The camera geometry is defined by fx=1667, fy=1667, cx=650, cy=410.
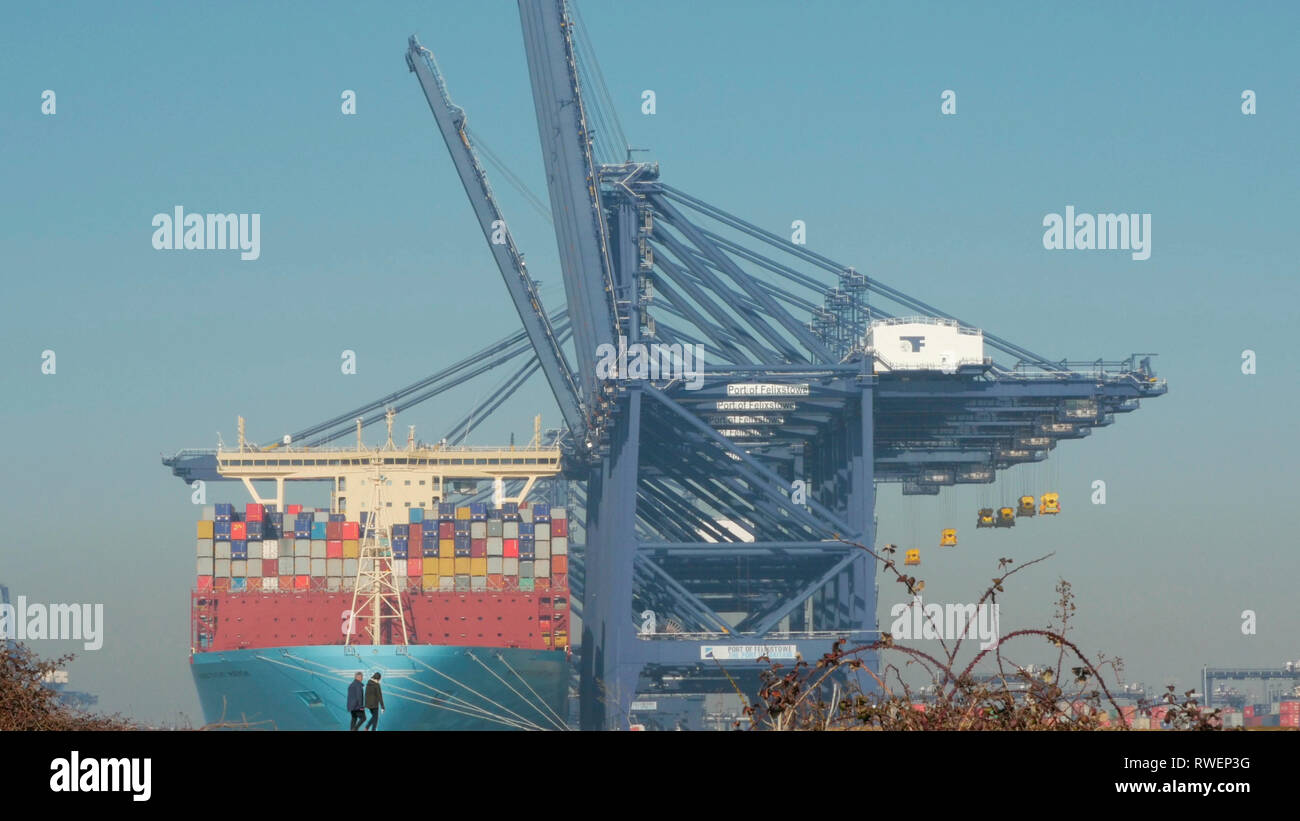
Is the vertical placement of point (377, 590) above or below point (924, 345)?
below

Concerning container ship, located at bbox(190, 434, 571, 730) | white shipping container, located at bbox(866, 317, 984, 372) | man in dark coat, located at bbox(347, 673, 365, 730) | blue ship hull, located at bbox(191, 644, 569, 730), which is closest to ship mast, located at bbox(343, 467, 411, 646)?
container ship, located at bbox(190, 434, 571, 730)

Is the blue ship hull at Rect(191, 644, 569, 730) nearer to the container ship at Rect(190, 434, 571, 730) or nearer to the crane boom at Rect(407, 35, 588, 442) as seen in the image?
the container ship at Rect(190, 434, 571, 730)

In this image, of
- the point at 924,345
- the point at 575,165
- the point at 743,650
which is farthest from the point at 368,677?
the point at 924,345

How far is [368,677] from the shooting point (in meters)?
60.0

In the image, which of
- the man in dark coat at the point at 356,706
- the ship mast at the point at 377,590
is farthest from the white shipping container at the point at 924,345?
the man in dark coat at the point at 356,706

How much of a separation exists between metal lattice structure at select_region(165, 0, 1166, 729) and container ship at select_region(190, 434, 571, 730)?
2778 mm

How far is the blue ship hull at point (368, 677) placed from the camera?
60.2 metres

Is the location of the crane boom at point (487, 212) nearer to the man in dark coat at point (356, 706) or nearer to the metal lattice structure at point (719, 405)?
the metal lattice structure at point (719, 405)

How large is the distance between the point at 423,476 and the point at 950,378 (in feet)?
93.4

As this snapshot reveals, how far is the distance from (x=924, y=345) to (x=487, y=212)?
20.9m

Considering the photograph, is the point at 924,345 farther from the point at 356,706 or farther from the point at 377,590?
the point at 356,706

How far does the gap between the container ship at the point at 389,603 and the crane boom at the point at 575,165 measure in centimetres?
898

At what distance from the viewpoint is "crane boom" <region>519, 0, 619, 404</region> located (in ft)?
199
